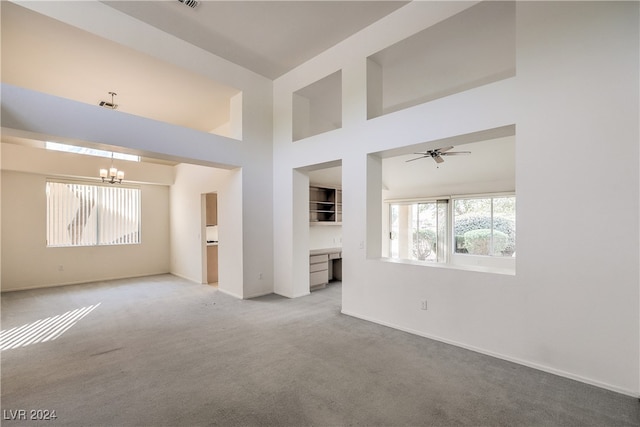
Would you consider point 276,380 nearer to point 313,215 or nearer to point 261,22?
point 261,22

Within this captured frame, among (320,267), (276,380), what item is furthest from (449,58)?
(276,380)

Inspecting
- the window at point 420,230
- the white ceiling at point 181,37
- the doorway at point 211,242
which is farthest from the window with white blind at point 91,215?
the window at point 420,230

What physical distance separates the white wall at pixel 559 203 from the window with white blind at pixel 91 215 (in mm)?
6933

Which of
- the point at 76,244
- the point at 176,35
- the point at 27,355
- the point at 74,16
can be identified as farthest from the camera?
the point at 76,244

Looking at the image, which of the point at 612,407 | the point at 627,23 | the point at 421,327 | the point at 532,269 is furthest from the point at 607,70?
the point at 421,327

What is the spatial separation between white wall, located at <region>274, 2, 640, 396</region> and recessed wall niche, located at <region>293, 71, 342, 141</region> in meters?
1.47

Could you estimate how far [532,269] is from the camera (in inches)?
108

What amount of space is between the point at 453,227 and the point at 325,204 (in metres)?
3.75

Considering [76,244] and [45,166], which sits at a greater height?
[45,166]

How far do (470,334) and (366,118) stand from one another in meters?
2.99

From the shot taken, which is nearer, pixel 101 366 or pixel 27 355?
pixel 101 366

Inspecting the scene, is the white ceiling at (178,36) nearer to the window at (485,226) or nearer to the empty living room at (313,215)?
the empty living room at (313,215)

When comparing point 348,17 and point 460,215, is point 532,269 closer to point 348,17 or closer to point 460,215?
point 348,17

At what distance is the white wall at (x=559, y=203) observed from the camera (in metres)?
2.34
